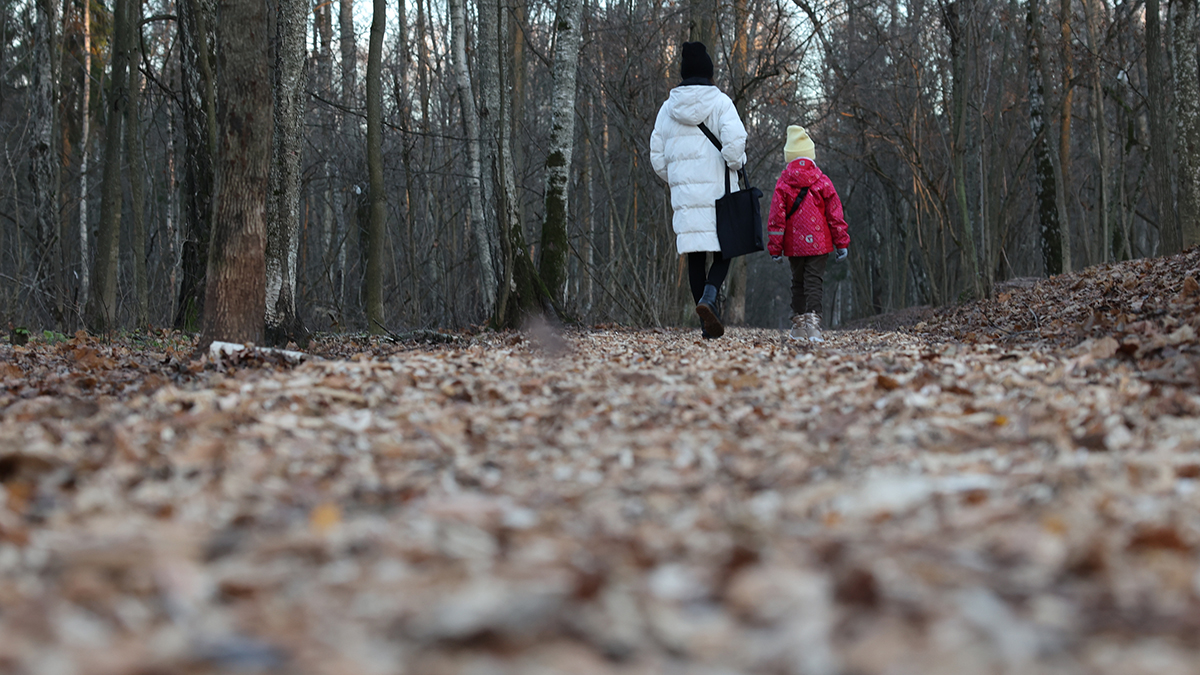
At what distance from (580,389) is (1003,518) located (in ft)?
7.47

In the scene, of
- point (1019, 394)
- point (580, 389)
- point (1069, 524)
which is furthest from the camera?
point (580, 389)

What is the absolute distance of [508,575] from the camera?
68.4 inches

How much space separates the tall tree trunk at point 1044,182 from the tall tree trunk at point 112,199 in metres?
13.0

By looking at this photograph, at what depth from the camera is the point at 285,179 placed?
6984mm

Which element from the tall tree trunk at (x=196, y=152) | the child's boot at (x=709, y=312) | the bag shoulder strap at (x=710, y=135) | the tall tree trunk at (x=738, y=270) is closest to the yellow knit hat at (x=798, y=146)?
the bag shoulder strap at (x=710, y=135)

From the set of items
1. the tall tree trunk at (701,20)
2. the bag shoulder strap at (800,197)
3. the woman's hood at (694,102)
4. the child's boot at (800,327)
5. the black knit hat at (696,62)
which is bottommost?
the child's boot at (800,327)

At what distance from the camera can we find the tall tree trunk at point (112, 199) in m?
9.82

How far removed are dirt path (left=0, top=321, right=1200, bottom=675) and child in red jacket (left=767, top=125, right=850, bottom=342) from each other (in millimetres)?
4220

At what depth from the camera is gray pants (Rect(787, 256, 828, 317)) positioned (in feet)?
26.3

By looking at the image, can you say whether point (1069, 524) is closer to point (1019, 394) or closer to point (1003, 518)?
point (1003, 518)

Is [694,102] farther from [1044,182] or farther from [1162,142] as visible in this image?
[1044,182]

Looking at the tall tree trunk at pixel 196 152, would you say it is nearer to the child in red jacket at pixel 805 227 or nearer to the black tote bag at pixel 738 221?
the black tote bag at pixel 738 221

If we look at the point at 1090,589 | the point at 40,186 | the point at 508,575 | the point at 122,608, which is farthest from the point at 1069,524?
the point at 40,186

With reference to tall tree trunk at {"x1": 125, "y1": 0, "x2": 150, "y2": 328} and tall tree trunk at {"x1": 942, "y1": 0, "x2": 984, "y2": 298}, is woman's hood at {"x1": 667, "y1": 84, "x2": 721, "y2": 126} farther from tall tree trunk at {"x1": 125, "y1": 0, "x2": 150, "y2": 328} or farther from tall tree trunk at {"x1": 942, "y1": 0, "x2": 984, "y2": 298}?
tall tree trunk at {"x1": 942, "y1": 0, "x2": 984, "y2": 298}
